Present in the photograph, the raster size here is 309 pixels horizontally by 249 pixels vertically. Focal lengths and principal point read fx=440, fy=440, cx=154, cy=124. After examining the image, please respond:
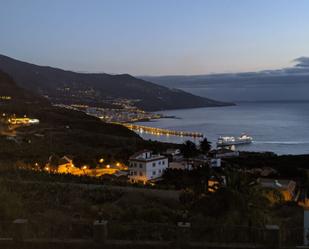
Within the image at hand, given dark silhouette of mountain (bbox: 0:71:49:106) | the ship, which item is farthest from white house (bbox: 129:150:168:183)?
dark silhouette of mountain (bbox: 0:71:49:106)

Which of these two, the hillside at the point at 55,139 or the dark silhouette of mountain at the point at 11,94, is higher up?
the dark silhouette of mountain at the point at 11,94

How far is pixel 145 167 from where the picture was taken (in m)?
32.2

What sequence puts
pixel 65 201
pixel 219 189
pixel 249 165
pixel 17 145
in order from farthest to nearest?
pixel 249 165 < pixel 17 145 < pixel 65 201 < pixel 219 189

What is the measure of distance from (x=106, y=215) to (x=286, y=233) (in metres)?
4.60

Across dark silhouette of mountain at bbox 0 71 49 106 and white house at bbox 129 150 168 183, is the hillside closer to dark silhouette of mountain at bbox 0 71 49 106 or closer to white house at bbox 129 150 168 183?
dark silhouette of mountain at bbox 0 71 49 106

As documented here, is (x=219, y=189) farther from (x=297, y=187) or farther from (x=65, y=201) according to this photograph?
(x=297, y=187)

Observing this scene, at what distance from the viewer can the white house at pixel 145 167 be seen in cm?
3206

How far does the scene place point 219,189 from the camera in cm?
1097

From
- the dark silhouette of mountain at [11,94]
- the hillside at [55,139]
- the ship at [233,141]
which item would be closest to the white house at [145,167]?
the hillside at [55,139]

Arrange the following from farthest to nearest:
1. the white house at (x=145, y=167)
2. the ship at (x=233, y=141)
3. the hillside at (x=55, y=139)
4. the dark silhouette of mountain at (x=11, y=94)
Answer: the dark silhouette of mountain at (x=11, y=94), the ship at (x=233, y=141), the hillside at (x=55, y=139), the white house at (x=145, y=167)

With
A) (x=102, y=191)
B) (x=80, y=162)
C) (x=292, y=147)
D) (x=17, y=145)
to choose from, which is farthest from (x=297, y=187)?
(x=292, y=147)

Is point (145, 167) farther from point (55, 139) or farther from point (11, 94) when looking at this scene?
point (11, 94)

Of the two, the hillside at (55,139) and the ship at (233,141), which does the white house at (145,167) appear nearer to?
the hillside at (55,139)

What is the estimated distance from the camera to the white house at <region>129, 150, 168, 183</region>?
32062mm
